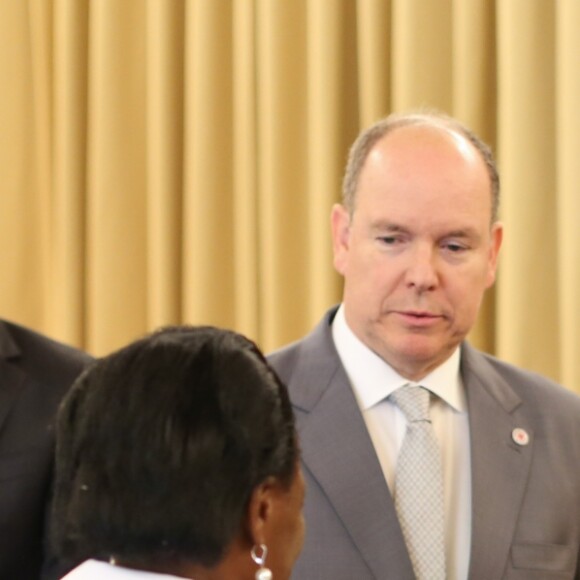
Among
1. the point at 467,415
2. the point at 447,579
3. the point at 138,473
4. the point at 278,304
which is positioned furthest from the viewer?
the point at 278,304

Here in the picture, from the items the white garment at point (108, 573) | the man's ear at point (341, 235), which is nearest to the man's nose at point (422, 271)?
the man's ear at point (341, 235)

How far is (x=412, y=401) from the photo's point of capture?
6.45ft

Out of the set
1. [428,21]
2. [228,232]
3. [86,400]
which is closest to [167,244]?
[228,232]

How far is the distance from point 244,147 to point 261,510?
179 cm

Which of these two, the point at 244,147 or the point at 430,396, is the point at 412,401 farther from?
the point at 244,147

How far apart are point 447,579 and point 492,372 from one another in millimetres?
390

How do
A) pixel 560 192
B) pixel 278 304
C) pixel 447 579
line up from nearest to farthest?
1. pixel 447 579
2. pixel 560 192
3. pixel 278 304

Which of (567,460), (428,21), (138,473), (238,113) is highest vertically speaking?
(428,21)

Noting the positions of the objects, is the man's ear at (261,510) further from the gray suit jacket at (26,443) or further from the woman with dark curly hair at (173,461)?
the gray suit jacket at (26,443)

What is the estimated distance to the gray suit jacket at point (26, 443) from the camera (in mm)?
1895

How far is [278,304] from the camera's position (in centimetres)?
291

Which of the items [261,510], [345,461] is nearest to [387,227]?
[345,461]

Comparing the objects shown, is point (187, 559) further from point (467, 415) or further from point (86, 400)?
point (467, 415)

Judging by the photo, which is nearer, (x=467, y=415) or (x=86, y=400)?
(x=86, y=400)
